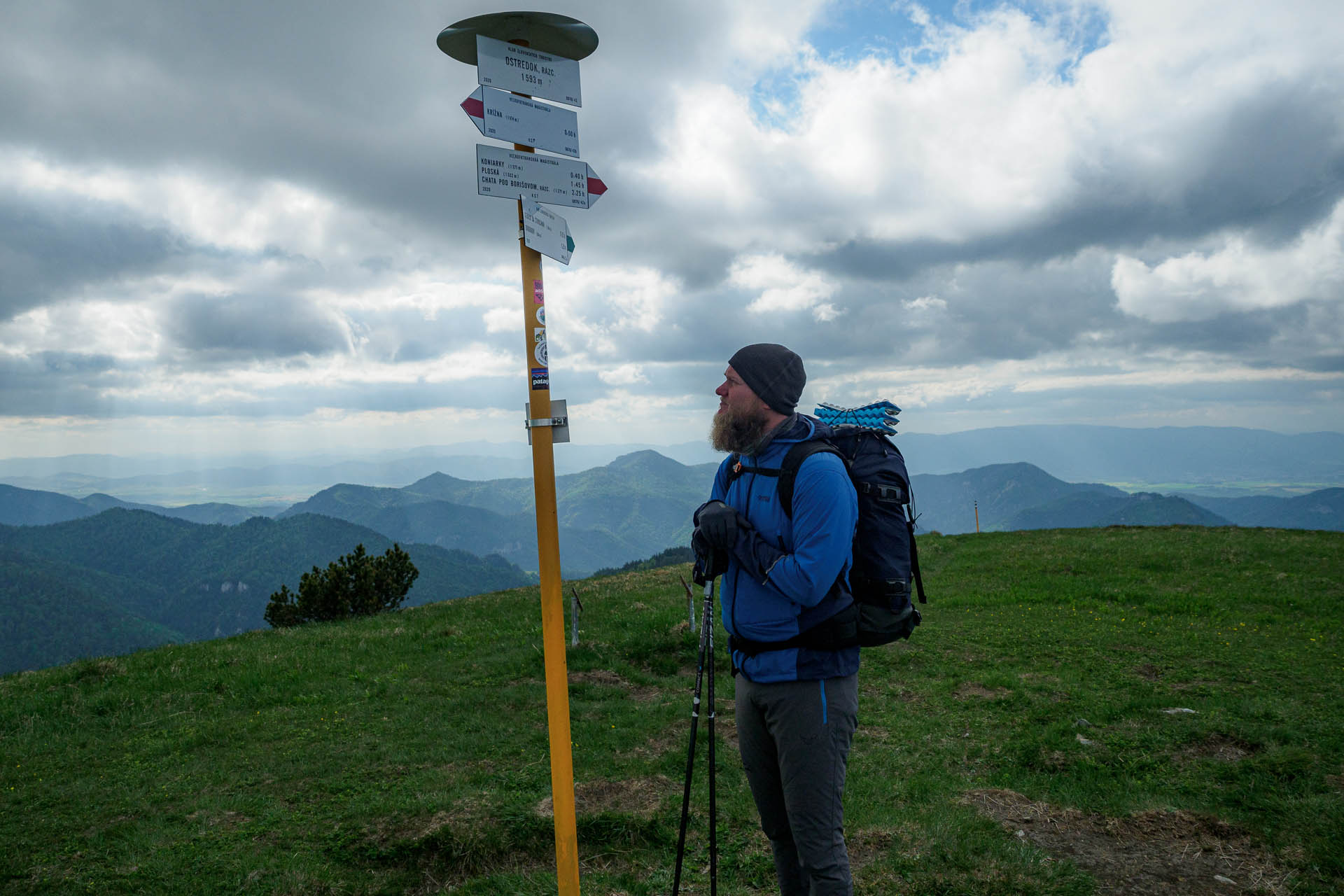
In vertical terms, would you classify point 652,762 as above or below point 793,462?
below

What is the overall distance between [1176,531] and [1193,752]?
22.6 meters

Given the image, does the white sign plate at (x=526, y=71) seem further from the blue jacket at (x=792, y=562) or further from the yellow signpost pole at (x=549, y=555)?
the blue jacket at (x=792, y=562)

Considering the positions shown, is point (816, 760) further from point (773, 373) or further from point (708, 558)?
point (773, 373)

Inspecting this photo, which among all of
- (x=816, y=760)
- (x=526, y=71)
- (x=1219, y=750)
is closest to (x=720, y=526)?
(x=816, y=760)

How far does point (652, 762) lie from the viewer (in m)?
7.69

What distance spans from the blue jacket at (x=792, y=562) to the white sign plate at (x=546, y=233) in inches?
58.1

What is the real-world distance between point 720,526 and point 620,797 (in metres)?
4.32

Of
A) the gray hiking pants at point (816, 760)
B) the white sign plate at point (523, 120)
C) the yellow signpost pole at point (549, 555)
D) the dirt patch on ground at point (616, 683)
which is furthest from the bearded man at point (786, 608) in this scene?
the dirt patch on ground at point (616, 683)

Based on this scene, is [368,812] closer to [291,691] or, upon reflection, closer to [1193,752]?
[291,691]

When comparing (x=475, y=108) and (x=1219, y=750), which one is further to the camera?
(x=1219, y=750)

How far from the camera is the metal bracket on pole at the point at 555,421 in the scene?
3775mm

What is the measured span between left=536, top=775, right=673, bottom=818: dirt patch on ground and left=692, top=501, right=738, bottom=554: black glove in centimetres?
371

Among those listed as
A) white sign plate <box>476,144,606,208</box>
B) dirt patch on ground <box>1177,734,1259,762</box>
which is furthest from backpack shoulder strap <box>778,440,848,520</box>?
dirt patch on ground <box>1177,734,1259,762</box>

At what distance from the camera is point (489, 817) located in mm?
6242
